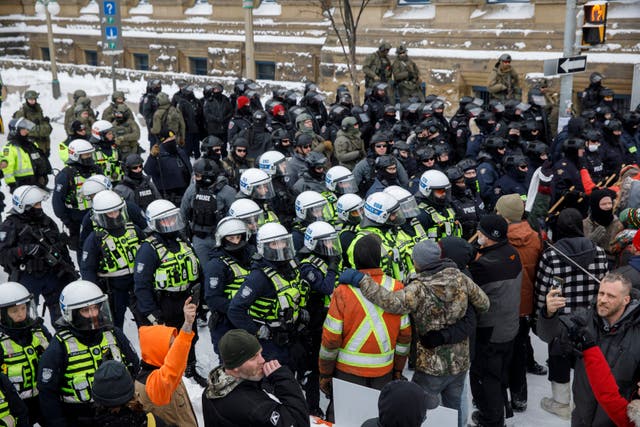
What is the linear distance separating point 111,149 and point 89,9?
68.5 feet

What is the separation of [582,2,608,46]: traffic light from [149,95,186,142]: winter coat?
7.29m

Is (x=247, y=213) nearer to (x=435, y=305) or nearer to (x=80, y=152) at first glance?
(x=435, y=305)

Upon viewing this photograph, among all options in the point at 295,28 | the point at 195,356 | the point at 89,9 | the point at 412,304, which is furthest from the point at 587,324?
the point at 89,9

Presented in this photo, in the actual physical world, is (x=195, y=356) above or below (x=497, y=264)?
below

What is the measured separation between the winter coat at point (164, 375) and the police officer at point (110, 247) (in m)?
2.36

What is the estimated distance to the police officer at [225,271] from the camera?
582 cm

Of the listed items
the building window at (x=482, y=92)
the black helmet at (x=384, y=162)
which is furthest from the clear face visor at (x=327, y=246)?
the building window at (x=482, y=92)

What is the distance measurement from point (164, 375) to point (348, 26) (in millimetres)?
15095

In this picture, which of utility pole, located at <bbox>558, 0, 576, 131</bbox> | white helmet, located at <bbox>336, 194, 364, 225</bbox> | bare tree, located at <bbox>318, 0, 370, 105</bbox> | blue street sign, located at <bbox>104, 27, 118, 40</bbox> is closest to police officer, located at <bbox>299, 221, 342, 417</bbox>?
white helmet, located at <bbox>336, 194, 364, 225</bbox>

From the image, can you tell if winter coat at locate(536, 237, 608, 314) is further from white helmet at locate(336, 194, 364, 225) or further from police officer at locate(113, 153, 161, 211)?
police officer at locate(113, 153, 161, 211)

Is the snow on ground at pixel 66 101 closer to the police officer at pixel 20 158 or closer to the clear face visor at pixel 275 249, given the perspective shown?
the police officer at pixel 20 158

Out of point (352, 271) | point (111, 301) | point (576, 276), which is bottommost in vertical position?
point (111, 301)

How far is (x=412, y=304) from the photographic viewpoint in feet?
15.9

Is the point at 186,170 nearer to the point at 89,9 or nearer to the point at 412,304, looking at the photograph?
the point at 412,304
